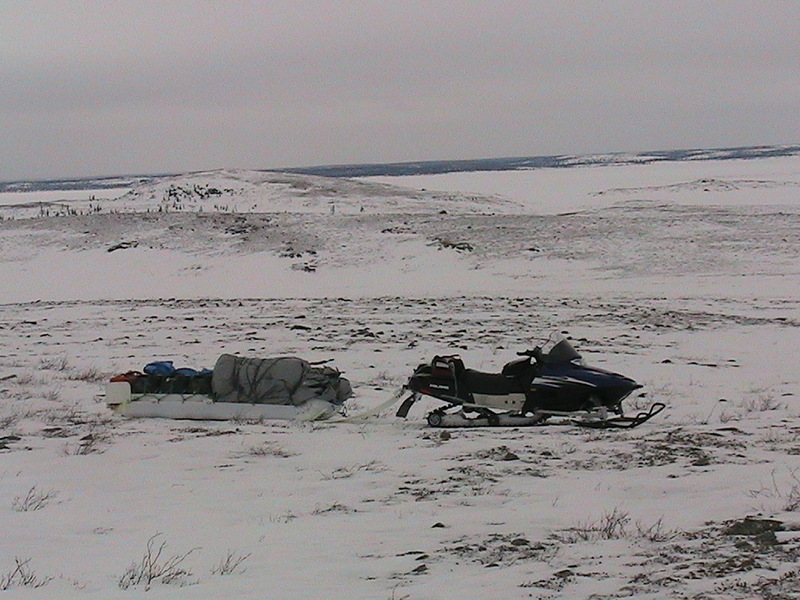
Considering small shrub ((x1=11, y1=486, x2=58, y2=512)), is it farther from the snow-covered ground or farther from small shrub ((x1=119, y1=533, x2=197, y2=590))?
small shrub ((x1=119, y1=533, x2=197, y2=590))

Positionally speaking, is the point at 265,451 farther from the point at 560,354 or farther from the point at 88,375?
the point at 88,375

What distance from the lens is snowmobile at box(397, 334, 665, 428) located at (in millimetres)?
9109

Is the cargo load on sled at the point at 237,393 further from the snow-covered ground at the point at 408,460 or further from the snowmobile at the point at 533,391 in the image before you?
the snowmobile at the point at 533,391

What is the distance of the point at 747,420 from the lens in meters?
9.32

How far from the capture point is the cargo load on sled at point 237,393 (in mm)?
10023

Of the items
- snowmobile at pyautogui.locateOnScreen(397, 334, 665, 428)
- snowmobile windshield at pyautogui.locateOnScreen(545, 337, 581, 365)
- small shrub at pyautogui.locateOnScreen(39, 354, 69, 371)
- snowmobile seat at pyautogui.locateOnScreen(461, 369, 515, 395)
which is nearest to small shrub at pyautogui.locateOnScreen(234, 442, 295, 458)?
snowmobile at pyautogui.locateOnScreen(397, 334, 665, 428)

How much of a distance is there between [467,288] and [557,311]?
268 inches

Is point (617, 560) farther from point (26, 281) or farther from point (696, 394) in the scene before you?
point (26, 281)

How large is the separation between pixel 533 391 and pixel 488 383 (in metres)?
0.53

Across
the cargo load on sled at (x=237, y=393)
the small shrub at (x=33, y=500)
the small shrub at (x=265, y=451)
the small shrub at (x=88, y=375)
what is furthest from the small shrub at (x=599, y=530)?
the small shrub at (x=88, y=375)

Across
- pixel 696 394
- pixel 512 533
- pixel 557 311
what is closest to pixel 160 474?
pixel 512 533

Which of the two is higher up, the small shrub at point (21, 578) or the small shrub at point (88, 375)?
the small shrub at point (21, 578)

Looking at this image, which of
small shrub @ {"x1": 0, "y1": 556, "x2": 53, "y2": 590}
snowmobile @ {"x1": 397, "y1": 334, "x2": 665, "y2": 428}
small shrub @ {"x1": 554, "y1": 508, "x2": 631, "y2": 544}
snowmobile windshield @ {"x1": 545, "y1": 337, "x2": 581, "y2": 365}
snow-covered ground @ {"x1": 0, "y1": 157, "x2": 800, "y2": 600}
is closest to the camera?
small shrub @ {"x1": 0, "y1": 556, "x2": 53, "y2": 590}

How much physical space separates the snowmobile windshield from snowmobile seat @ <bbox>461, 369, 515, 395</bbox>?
503mm
